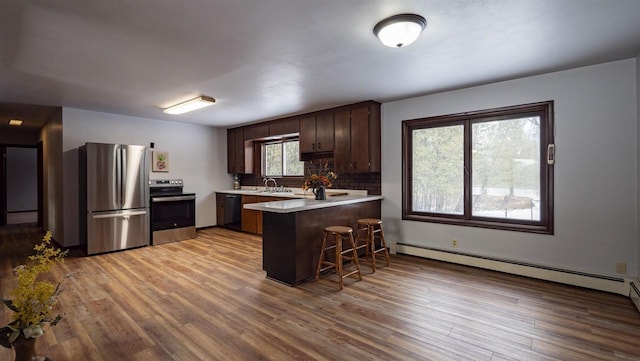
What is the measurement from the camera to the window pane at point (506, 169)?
366cm

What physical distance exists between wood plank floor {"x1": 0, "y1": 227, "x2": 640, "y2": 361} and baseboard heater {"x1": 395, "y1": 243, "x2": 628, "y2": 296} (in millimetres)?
105

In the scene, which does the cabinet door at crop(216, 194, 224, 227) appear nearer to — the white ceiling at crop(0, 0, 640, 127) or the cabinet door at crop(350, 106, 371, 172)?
the white ceiling at crop(0, 0, 640, 127)

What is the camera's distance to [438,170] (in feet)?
14.5

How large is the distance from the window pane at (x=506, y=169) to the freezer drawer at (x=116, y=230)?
16.9ft

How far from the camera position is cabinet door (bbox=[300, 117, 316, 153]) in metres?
5.36

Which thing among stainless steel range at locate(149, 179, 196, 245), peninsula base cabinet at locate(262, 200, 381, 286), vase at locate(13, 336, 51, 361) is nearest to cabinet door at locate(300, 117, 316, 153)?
peninsula base cabinet at locate(262, 200, 381, 286)

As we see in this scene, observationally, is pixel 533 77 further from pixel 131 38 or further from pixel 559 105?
pixel 131 38

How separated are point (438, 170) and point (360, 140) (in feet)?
3.97

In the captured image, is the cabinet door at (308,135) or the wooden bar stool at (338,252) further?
the cabinet door at (308,135)

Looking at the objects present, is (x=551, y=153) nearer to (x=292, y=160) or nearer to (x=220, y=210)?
(x=292, y=160)

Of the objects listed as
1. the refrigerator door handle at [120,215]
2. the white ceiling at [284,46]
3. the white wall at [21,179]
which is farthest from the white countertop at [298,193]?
the white wall at [21,179]

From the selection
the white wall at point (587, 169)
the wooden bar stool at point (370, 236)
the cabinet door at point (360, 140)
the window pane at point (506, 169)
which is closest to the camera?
the white wall at point (587, 169)

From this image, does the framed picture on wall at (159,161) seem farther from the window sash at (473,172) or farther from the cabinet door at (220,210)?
the window sash at (473,172)

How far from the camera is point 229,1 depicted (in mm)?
1966
